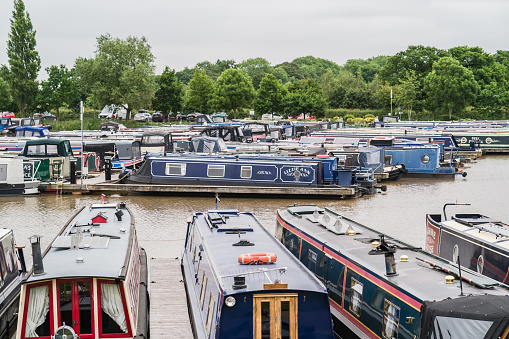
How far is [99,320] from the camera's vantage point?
9820mm

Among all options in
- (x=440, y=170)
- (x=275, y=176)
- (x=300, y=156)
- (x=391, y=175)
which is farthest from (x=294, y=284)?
(x=440, y=170)

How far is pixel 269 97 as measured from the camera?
89.1m

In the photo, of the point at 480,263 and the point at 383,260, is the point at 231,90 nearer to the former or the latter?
the point at 480,263

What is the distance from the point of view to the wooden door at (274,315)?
916cm

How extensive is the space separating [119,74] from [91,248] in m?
58.8

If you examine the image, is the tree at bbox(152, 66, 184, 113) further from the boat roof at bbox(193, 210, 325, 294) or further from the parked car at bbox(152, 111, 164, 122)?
the boat roof at bbox(193, 210, 325, 294)

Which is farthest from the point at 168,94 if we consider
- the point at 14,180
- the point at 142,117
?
the point at 14,180

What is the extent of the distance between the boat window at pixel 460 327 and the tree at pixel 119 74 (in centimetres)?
6070

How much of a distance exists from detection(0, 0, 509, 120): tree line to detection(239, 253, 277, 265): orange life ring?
191ft

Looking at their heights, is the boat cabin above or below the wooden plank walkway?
above

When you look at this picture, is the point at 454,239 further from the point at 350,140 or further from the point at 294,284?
the point at 350,140

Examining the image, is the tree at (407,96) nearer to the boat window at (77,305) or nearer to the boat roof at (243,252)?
the boat roof at (243,252)

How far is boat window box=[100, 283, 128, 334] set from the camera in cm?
992

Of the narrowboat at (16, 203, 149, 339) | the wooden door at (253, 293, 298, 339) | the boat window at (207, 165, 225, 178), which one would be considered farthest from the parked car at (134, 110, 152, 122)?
the wooden door at (253, 293, 298, 339)
